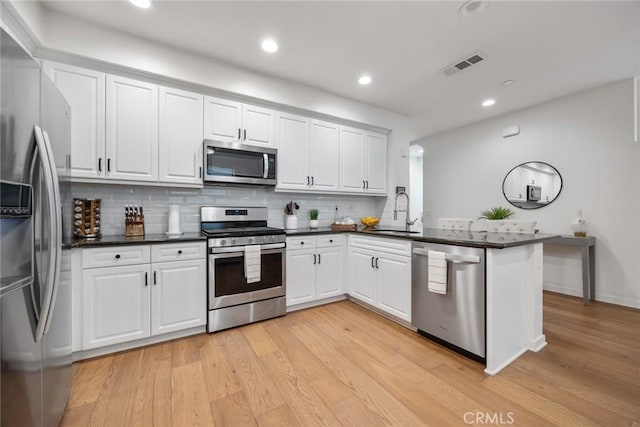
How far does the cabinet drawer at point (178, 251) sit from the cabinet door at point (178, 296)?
45mm

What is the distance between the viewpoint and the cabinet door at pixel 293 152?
3229 mm

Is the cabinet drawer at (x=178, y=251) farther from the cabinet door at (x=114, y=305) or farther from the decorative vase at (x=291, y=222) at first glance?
the decorative vase at (x=291, y=222)

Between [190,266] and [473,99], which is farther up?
[473,99]

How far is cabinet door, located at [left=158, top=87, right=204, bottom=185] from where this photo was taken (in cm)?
256

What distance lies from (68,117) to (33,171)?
2.56 feet

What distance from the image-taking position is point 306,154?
342 cm

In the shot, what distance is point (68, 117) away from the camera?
1.59 meters

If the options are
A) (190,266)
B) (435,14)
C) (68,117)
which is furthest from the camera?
(190,266)

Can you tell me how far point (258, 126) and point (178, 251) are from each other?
1.66 m

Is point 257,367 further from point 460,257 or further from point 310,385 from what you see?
point 460,257

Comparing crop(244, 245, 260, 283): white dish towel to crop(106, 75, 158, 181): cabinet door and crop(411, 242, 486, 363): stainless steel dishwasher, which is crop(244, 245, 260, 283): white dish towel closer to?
crop(106, 75, 158, 181): cabinet door

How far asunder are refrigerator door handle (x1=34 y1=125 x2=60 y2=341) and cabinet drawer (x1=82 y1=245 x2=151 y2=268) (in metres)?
1.00

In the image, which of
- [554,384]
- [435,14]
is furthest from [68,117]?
[554,384]

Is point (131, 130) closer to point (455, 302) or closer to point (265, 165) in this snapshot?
point (265, 165)
